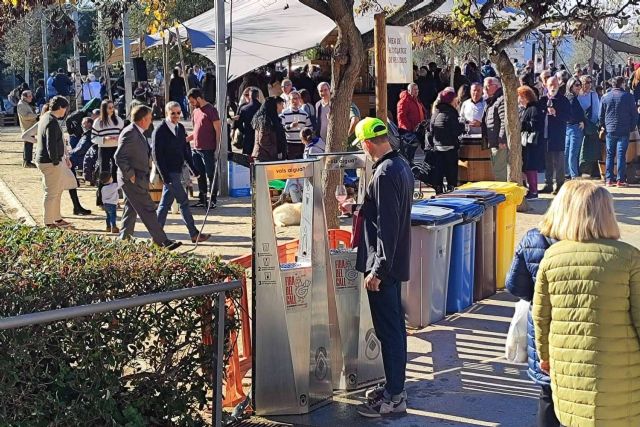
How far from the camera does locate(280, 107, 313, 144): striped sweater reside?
50.8ft

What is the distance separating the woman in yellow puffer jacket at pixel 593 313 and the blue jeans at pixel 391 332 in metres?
1.68

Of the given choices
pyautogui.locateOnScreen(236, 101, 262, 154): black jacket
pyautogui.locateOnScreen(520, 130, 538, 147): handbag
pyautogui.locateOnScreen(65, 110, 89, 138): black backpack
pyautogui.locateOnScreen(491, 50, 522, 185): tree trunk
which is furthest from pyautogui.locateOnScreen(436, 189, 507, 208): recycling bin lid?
pyautogui.locateOnScreen(65, 110, 89, 138): black backpack

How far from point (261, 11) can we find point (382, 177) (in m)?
16.6

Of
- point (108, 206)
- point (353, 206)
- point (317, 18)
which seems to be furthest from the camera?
point (317, 18)

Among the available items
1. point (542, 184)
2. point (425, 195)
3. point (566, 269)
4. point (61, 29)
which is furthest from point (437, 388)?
point (542, 184)

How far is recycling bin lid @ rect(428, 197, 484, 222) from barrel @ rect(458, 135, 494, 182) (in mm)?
6828

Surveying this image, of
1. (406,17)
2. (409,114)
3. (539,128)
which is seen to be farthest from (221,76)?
(406,17)

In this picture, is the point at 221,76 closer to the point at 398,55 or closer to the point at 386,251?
the point at 398,55

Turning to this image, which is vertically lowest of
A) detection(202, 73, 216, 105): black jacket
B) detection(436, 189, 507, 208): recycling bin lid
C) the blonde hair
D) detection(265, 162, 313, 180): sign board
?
detection(436, 189, 507, 208): recycling bin lid

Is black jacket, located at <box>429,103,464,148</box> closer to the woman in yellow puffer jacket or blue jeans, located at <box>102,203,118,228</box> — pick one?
blue jeans, located at <box>102,203,118,228</box>

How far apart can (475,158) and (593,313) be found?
11.4 meters

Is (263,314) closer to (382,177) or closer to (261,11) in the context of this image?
(382,177)

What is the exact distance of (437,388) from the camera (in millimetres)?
6465

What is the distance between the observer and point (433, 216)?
7.73m
